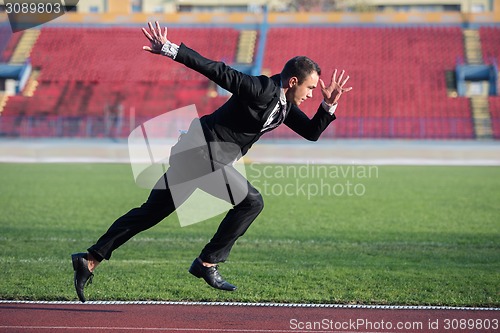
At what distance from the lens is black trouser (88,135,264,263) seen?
731 centimetres

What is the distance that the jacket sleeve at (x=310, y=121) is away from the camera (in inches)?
302

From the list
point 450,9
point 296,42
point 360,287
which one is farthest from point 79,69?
point 360,287

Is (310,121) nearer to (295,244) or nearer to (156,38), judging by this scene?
(156,38)

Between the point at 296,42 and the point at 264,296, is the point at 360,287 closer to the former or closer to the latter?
the point at 264,296

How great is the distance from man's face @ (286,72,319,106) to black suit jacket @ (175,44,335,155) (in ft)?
0.33

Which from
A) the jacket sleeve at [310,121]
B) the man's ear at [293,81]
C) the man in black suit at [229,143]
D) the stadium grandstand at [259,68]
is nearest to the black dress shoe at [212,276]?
the man in black suit at [229,143]

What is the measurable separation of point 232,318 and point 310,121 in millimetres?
1885

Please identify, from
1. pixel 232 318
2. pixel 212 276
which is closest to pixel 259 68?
pixel 212 276

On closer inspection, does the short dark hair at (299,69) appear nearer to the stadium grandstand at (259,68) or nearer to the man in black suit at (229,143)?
the man in black suit at (229,143)

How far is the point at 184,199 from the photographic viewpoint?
24.0 feet

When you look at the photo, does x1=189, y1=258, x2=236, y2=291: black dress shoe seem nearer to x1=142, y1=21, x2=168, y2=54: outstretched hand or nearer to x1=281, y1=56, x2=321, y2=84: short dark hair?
x1=281, y1=56, x2=321, y2=84: short dark hair

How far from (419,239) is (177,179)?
7.27m

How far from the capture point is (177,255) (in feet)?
38.2

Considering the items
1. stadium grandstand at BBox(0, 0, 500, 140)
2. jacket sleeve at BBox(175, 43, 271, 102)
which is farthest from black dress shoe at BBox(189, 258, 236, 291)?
stadium grandstand at BBox(0, 0, 500, 140)
